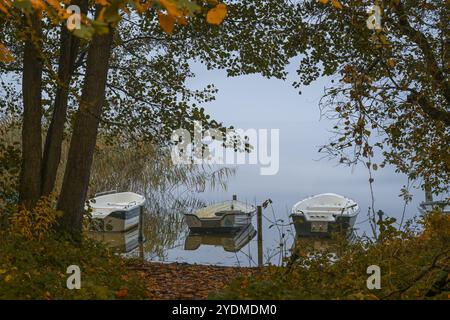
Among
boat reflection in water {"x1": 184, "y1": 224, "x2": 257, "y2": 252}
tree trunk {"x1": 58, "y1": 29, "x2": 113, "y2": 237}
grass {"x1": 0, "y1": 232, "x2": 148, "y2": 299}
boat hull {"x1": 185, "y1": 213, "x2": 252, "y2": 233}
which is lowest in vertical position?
boat reflection in water {"x1": 184, "y1": 224, "x2": 257, "y2": 252}

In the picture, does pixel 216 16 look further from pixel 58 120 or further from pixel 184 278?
pixel 58 120

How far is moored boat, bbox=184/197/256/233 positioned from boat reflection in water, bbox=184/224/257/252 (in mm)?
251

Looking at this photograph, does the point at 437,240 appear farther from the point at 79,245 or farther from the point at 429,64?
the point at 79,245

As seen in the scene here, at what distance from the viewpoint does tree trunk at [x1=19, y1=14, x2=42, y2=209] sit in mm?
11188

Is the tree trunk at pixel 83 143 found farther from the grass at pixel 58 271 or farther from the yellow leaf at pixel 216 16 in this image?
the yellow leaf at pixel 216 16

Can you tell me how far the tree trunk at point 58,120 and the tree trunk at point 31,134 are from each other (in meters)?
0.18

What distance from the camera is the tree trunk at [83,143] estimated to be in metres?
10.8

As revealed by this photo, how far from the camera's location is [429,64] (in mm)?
10867

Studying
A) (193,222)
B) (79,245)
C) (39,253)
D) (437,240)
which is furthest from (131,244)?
(437,240)

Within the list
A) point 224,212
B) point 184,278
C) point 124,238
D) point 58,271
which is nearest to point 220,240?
point 224,212

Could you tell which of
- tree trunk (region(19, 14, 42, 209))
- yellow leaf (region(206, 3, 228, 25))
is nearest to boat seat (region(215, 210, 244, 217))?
tree trunk (region(19, 14, 42, 209))

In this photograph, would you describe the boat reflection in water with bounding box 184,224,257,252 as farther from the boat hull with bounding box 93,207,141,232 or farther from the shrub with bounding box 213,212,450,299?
the shrub with bounding box 213,212,450,299

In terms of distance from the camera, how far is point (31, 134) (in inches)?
445

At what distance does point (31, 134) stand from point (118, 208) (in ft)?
37.2
